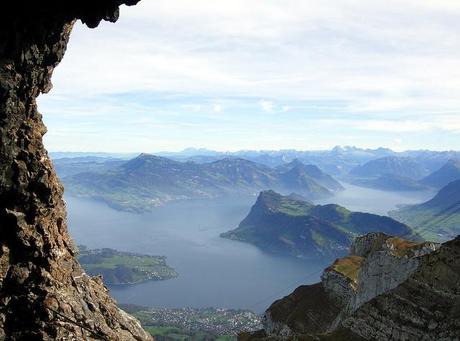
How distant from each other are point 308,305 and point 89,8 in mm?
73373

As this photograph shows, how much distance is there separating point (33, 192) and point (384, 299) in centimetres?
4068

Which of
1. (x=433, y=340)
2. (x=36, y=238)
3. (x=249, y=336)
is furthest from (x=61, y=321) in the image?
(x=249, y=336)

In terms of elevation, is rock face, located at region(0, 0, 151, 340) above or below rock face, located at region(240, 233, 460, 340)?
above

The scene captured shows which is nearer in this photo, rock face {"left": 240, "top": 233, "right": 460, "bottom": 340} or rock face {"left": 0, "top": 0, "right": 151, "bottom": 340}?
rock face {"left": 0, "top": 0, "right": 151, "bottom": 340}

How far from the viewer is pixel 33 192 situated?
28.0 meters

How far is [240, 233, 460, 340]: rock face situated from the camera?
45969 mm

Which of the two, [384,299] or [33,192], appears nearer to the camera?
[33,192]

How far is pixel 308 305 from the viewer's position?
86.6 metres

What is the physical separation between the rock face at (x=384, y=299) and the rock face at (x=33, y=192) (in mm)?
32835

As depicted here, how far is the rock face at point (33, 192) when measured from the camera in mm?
25500

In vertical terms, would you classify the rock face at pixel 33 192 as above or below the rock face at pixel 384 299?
above

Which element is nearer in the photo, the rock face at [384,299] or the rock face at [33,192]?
the rock face at [33,192]

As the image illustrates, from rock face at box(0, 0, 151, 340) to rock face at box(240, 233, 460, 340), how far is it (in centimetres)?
3284

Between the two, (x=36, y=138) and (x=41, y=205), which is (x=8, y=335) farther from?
(x=36, y=138)
